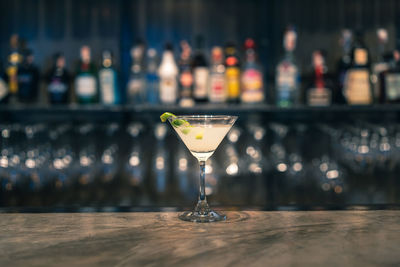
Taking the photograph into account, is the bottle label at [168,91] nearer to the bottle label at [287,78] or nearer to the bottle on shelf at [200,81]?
the bottle on shelf at [200,81]

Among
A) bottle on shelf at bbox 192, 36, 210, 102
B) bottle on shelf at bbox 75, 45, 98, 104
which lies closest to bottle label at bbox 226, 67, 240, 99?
bottle on shelf at bbox 192, 36, 210, 102

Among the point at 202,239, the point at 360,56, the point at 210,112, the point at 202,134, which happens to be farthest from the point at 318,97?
the point at 202,239

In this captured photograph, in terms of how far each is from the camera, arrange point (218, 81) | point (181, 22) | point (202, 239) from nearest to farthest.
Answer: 1. point (202, 239)
2. point (218, 81)
3. point (181, 22)

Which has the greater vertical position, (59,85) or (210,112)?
(59,85)

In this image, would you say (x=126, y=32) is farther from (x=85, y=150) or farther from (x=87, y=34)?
(x=85, y=150)

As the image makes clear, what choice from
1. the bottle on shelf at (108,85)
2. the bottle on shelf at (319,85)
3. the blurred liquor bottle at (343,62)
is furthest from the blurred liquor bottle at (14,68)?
the blurred liquor bottle at (343,62)

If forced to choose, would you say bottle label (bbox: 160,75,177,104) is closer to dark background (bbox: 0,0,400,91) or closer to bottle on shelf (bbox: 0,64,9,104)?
dark background (bbox: 0,0,400,91)

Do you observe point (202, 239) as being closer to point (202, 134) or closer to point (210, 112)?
→ point (202, 134)
